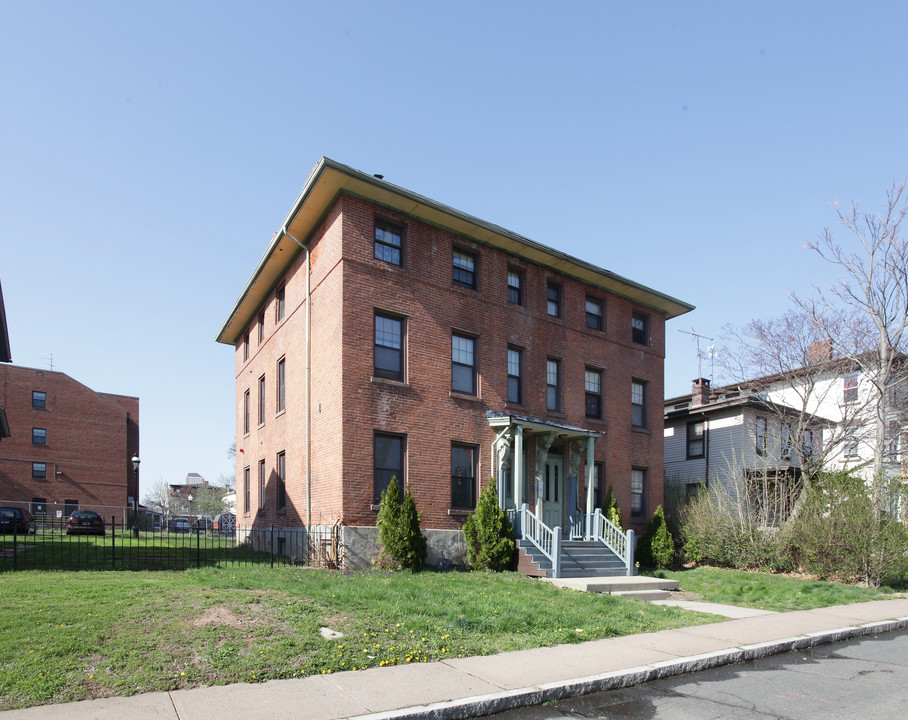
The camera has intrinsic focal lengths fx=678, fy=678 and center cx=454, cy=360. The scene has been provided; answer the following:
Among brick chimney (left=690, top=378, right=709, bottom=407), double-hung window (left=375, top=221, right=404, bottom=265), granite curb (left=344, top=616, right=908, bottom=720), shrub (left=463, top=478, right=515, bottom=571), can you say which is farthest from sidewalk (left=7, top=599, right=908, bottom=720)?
brick chimney (left=690, top=378, right=709, bottom=407)

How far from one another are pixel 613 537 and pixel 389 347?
7916 millimetres

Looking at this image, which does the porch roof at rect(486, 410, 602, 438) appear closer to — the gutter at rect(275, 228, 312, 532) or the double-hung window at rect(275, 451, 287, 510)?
the gutter at rect(275, 228, 312, 532)

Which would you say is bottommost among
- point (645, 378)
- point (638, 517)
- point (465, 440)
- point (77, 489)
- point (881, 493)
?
point (77, 489)

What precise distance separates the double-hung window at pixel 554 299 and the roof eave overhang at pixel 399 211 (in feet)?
1.77

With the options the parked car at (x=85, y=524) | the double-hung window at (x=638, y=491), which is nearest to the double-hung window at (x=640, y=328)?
the double-hung window at (x=638, y=491)

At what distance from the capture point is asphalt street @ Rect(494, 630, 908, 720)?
6.46 m

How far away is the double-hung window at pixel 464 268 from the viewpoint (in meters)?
18.6

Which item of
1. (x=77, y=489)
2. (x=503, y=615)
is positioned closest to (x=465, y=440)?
(x=503, y=615)

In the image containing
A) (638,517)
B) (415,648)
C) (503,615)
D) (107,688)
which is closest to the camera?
(107,688)

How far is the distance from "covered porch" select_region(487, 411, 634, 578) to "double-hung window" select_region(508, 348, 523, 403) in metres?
0.80

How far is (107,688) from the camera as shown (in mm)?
6383

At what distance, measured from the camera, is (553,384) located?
2045cm

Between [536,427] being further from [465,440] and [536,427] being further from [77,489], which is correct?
[77,489]

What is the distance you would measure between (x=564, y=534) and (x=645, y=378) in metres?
6.88
